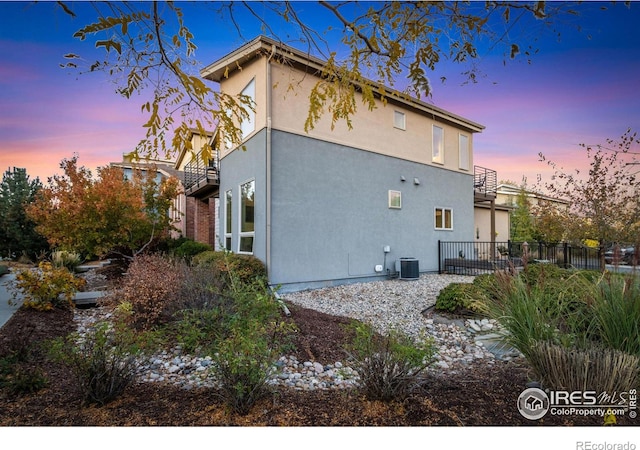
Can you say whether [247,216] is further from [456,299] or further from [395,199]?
[456,299]

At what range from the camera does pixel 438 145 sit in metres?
11.3

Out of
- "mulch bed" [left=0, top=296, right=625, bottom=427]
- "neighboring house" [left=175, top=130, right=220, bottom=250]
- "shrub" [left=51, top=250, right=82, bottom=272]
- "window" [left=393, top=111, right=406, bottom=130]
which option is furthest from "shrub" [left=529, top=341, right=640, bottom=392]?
"shrub" [left=51, top=250, right=82, bottom=272]

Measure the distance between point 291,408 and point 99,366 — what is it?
1.21 m

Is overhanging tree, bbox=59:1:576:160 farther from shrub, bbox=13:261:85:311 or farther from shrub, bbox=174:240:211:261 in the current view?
shrub, bbox=174:240:211:261

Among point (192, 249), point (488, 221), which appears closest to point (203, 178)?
point (192, 249)

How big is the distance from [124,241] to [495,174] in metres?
13.2

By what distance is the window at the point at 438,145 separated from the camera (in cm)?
1120

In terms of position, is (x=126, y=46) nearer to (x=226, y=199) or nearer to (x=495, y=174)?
(x=226, y=199)

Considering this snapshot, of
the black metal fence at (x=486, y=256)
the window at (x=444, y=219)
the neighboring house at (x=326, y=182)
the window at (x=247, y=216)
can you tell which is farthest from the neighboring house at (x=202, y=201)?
the black metal fence at (x=486, y=256)

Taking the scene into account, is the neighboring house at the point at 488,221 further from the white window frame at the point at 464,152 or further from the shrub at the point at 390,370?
the shrub at the point at 390,370

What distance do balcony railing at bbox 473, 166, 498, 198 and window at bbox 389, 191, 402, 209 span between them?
5.10 metres

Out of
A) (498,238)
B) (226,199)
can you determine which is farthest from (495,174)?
(226,199)

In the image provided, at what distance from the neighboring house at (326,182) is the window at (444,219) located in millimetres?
34

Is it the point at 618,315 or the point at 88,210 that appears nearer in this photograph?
the point at 618,315
